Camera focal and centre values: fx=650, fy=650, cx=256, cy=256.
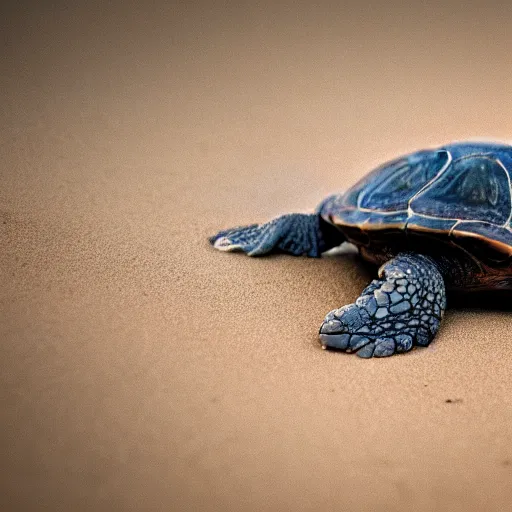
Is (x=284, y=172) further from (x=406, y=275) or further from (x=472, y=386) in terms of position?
(x=472, y=386)

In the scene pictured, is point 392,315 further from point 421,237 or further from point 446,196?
point 446,196

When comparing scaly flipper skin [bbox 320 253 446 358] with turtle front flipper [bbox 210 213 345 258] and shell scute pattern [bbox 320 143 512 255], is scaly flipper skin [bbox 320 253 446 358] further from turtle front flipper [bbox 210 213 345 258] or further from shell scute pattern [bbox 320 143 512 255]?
turtle front flipper [bbox 210 213 345 258]

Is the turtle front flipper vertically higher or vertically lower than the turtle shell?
lower

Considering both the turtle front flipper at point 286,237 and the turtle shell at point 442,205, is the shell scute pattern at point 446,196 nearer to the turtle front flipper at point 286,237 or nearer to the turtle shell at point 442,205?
the turtle shell at point 442,205

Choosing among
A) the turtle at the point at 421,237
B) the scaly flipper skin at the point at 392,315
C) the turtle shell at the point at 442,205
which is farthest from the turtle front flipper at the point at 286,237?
the scaly flipper skin at the point at 392,315

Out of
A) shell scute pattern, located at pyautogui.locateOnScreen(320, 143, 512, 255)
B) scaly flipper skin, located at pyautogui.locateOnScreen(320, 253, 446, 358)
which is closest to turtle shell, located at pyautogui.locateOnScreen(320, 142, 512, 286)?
shell scute pattern, located at pyautogui.locateOnScreen(320, 143, 512, 255)

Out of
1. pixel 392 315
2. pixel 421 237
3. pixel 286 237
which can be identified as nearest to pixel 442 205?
pixel 421 237
